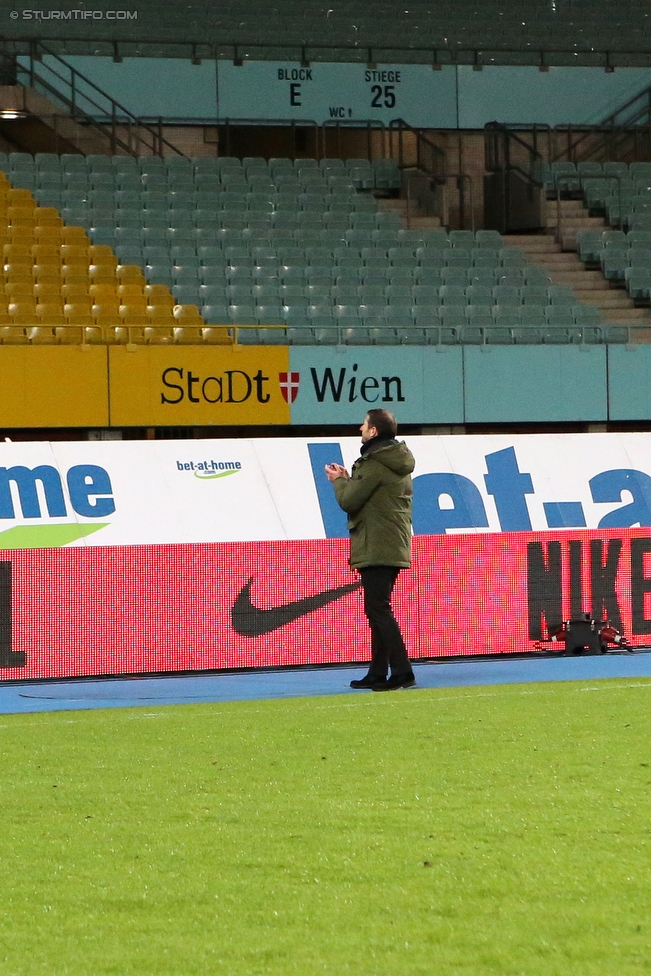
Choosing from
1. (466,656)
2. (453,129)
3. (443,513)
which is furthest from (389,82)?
(466,656)

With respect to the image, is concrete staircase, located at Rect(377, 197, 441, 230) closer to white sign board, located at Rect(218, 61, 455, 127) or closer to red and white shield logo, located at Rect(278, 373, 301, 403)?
white sign board, located at Rect(218, 61, 455, 127)

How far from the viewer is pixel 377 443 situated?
10.4m

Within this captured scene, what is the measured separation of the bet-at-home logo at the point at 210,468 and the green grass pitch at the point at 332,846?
5.61 m

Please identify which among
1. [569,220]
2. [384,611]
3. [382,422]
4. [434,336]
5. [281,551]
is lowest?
[384,611]

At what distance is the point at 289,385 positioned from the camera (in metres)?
22.3

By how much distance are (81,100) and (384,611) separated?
801 inches

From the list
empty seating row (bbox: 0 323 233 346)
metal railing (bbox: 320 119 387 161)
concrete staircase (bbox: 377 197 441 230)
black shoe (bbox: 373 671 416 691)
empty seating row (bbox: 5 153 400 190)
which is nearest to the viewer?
black shoe (bbox: 373 671 416 691)

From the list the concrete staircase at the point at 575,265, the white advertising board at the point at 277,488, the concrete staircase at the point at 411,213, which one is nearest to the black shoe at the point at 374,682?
the white advertising board at the point at 277,488

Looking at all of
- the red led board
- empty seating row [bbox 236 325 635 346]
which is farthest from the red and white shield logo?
the red led board

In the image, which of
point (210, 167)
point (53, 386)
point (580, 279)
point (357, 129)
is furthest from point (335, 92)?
point (53, 386)

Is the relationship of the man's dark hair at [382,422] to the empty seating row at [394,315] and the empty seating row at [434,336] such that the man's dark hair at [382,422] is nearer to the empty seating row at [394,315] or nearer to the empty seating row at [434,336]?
the empty seating row at [434,336]

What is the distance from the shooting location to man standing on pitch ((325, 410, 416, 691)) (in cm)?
1032

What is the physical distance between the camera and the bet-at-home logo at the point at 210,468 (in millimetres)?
14547

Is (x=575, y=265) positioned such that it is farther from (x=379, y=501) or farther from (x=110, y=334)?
(x=379, y=501)
